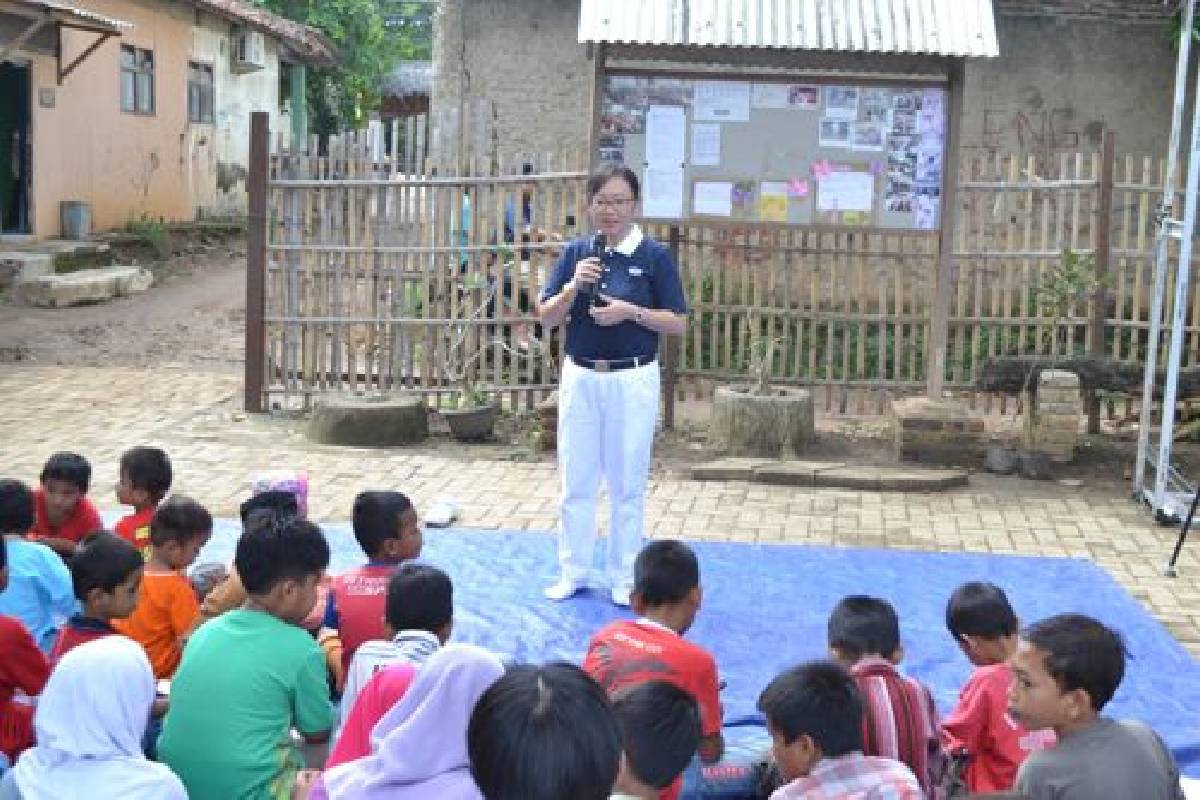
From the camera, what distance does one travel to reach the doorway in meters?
16.6

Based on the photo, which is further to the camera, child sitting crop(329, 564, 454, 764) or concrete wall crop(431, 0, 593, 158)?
concrete wall crop(431, 0, 593, 158)

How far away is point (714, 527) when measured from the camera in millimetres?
7117

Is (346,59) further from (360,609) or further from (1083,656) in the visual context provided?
(1083,656)

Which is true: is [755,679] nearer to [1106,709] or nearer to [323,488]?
[1106,709]

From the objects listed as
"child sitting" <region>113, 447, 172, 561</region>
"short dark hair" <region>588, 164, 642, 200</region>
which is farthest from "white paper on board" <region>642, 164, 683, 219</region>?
"child sitting" <region>113, 447, 172, 561</region>

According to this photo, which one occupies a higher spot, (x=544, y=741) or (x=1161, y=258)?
(x=1161, y=258)

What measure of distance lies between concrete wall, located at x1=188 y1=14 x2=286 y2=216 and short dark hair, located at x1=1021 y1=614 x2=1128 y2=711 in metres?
18.7

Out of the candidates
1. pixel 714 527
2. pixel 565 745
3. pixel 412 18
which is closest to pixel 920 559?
pixel 714 527

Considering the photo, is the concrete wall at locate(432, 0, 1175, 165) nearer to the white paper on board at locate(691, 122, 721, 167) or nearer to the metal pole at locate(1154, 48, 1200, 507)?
the white paper on board at locate(691, 122, 721, 167)

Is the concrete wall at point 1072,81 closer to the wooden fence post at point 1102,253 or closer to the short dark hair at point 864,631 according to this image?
the wooden fence post at point 1102,253

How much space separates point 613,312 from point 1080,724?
9.36 ft

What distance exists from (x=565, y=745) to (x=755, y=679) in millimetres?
2960

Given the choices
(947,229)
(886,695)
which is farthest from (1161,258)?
(886,695)

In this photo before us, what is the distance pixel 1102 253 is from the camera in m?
9.29
